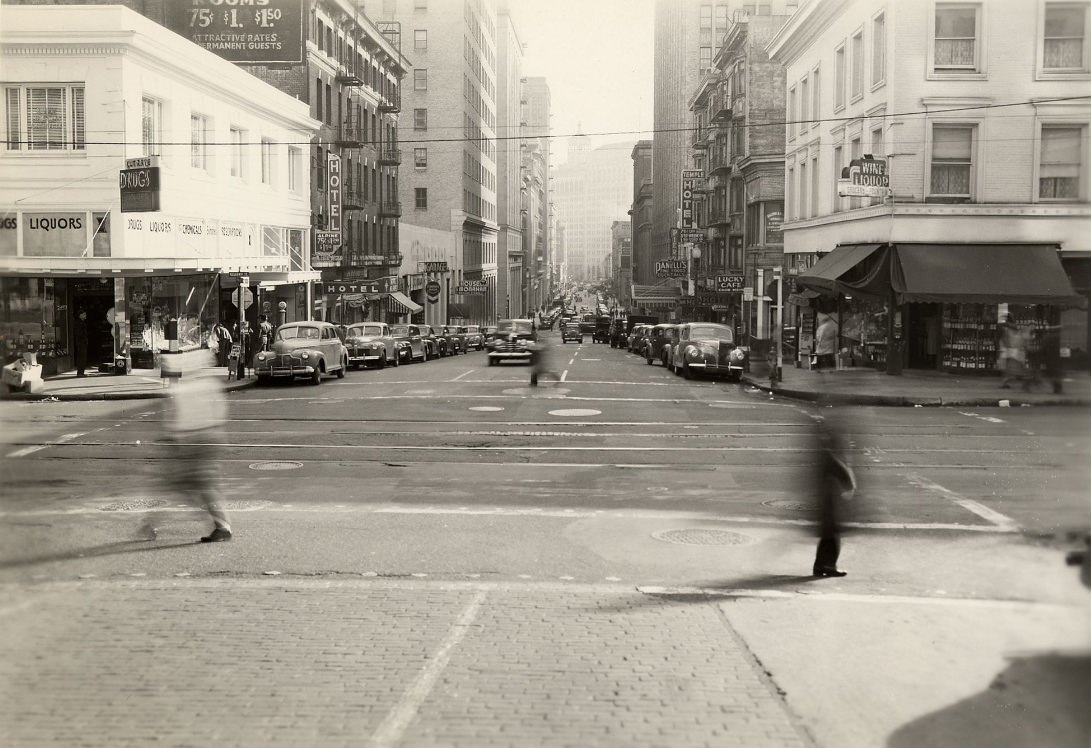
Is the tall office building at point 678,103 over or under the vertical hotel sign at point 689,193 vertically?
over

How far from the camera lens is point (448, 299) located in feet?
274

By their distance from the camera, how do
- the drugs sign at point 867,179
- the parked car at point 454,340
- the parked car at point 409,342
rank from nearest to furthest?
the drugs sign at point 867,179
the parked car at point 409,342
the parked car at point 454,340

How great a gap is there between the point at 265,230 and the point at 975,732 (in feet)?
127

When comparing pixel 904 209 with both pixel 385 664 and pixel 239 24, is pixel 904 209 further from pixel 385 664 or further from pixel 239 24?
pixel 385 664

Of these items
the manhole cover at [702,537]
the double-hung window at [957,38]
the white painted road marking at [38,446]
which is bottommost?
the manhole cover at [702,537]

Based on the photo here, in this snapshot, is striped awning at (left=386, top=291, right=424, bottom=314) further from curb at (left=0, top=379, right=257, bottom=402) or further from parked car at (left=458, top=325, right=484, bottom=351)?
curb at (left=0, top=379, right=257, bottom=402)

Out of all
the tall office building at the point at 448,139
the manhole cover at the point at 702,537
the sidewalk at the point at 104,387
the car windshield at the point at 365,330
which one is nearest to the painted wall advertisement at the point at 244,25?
the car windshield at the point at 365,330

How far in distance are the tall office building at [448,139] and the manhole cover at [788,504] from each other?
203 ft

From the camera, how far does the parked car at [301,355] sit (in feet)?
92.6

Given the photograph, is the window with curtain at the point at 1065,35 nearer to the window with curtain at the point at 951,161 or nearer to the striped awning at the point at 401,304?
the window with curtain at the point at 951,161

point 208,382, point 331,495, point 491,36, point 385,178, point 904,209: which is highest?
point 491,36

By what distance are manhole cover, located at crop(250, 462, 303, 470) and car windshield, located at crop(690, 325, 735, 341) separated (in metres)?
20.4

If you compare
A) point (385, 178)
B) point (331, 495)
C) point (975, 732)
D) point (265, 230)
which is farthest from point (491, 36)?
point (975, 732)

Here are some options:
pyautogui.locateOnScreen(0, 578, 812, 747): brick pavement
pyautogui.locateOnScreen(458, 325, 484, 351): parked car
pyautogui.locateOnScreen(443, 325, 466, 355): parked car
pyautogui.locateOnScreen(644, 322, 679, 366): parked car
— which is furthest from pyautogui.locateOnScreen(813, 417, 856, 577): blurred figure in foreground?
pyautogui.locateOnScreen(458, 325, 484, 351): parked car
